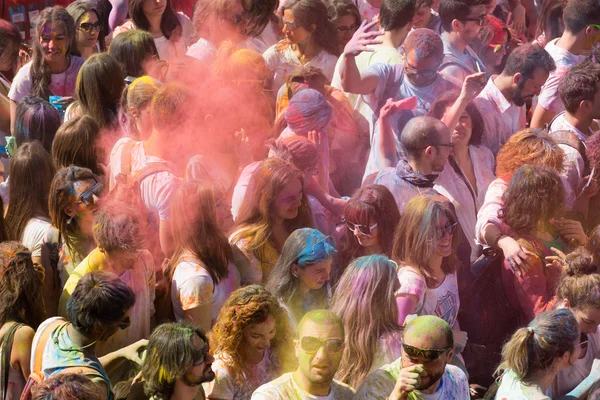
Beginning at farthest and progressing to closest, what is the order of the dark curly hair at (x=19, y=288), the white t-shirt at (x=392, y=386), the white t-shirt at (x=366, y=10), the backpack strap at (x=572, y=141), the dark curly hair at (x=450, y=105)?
the white t-shirt at (x=366, y=10) < the dark curly hair at (x=450, y=105) < the backpack strap at (x=572, y=141) < the dark curly hair at (x=19, y=288) < the white t-shirt at (x=392, y=386)

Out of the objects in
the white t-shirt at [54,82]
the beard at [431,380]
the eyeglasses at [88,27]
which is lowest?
the white t-shirt at [54,82]

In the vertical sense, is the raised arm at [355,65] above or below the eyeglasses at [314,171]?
above

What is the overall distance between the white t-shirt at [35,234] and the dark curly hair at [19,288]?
751 mm

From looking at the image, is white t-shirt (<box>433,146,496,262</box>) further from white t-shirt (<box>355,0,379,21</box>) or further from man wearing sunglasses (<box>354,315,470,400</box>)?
white t-shirt (<box>355,0,379,21</box>)

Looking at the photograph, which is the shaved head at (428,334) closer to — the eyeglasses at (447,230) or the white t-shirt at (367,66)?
the eyeglasses at (447,230)

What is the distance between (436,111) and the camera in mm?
7020

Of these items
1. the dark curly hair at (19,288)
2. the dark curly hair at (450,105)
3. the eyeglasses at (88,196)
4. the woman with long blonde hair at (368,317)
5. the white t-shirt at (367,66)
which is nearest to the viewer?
the woman with long blonde hair at (368,317)

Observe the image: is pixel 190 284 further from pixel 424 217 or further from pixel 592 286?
pixel 592 286

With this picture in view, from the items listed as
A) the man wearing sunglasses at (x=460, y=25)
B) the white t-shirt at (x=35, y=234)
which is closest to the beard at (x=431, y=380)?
the white t-shirt at (x=35, y=234)

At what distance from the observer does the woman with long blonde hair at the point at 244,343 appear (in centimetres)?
471

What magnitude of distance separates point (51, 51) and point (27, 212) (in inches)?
91.7

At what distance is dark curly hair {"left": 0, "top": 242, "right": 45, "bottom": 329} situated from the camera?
504 cm

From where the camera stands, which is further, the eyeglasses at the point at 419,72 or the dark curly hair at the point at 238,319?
the eyeglasses at the point at 419,72

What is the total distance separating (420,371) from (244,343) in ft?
2.95
